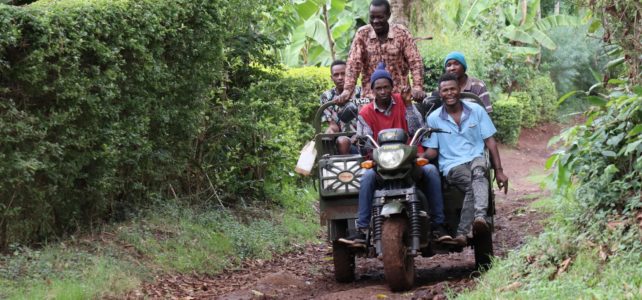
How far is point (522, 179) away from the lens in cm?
2323

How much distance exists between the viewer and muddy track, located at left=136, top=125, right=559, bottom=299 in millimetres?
8805

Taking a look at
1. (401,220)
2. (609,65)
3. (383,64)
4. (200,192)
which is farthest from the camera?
(200,192)

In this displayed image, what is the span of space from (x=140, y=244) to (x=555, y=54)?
102ft

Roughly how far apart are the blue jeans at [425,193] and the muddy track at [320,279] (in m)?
0.62

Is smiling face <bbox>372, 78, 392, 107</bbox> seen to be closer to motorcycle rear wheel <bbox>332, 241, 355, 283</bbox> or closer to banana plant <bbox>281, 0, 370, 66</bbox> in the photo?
motorcycle rear wheel <bbox>332, 241, 355, 283</bbox>

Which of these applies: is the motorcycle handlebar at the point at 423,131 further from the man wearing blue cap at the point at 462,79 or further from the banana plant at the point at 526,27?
the banana plant at the point at 526,27

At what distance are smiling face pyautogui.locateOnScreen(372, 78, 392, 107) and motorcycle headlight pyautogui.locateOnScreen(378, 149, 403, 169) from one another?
3.22ft

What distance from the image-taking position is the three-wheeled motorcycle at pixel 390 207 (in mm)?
8531

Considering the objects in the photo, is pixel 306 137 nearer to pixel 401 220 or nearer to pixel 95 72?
pixel 95 72

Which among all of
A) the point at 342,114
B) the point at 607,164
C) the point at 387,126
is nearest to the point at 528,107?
the point at 342,114

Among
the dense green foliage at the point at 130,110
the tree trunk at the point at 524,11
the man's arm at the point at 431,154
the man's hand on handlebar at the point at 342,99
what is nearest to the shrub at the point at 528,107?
the tree trunk at the point at 524,11

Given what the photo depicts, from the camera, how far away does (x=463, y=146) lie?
944 cm

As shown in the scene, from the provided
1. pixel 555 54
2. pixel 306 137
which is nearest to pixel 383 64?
pixel 306 137

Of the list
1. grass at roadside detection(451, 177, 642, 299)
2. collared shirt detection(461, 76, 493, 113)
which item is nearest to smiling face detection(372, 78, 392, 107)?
collared shirt detection(461, 76, 493, 113)
